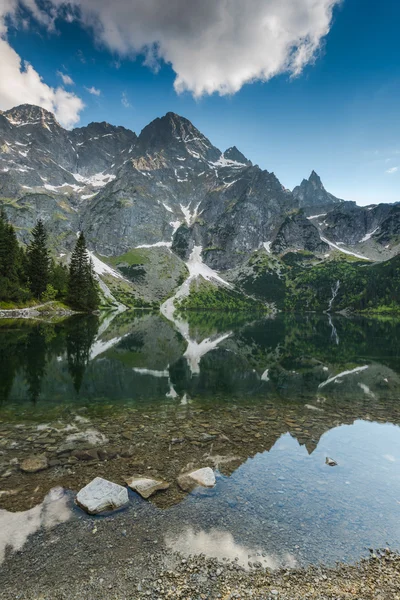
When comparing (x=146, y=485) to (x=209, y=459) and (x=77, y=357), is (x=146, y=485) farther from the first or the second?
(x=77, y=357)

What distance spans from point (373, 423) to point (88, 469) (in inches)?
818

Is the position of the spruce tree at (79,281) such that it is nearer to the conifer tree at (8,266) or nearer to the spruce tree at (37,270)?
the spruce tree at (37,270)

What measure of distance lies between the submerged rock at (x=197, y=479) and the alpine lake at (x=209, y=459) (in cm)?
36

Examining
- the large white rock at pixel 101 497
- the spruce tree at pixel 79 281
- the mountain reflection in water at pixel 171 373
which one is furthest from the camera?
the spruce tree at pixel 79 281

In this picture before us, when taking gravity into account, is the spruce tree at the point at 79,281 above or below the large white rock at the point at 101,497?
above

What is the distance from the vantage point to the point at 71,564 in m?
8.81

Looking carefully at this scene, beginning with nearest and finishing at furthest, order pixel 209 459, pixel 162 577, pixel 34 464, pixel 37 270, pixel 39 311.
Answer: pixel 162 577, pixel 34 464, pixel 209 459, pixel 39 311, pixel 37 270

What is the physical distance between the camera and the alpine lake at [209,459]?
404 inches

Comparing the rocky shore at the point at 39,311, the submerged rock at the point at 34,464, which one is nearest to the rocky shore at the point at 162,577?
the submerged rock at the point at 34,464

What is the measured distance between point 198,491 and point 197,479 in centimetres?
76

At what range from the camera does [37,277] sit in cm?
9819

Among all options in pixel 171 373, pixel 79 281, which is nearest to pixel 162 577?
pixel 171 373

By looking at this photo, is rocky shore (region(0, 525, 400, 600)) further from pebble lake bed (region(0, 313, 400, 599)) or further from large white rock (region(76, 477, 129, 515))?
large white rock (region(76, 477, 129, 515))

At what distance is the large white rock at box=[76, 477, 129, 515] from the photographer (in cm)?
1124
